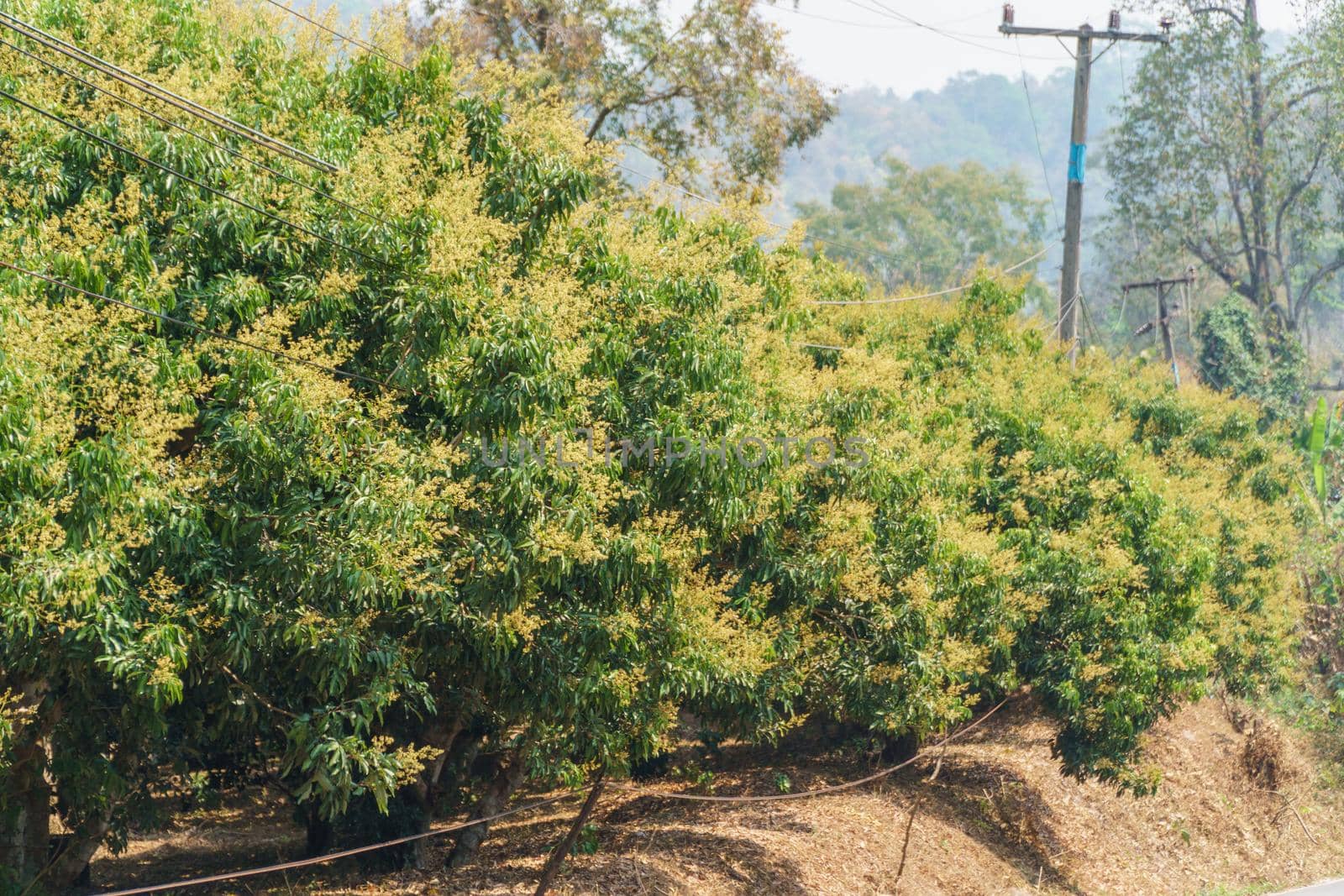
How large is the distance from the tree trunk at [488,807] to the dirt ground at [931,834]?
0.16m

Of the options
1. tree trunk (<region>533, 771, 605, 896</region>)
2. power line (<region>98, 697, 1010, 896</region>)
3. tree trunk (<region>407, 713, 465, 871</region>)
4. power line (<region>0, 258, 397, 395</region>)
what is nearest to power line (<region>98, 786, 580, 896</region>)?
power line (<region>98, 697, 1010, 896</region>)

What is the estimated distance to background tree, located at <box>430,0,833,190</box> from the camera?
2052 centimetres

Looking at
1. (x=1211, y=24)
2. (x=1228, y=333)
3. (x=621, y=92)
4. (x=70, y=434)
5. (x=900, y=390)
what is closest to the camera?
(x=70, y=434)

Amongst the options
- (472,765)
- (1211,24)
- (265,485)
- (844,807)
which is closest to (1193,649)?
(844,807)

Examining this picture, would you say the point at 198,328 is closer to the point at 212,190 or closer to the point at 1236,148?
the point at 212,190

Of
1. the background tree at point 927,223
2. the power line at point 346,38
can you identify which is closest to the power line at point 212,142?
the power line at point 346,38

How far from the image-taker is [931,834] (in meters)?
16.0

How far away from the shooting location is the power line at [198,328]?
6.90m

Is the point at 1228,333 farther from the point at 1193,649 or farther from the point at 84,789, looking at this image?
the point at 84,789

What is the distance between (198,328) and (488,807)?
20.5ft

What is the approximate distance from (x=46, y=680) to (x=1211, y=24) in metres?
35.8

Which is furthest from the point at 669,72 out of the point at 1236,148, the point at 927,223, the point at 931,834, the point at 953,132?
the point at 953,132

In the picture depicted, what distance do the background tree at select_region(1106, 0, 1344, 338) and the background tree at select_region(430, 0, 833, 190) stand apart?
18647 mm

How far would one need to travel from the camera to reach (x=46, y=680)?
7910mm
